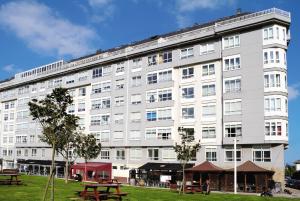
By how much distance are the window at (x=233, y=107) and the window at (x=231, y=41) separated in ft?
25.6

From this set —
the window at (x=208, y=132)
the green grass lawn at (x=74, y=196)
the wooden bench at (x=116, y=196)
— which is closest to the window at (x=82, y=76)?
the window at (x=208, y=132)

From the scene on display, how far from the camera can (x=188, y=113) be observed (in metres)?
60.8

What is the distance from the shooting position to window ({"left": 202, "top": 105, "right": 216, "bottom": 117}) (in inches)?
2276

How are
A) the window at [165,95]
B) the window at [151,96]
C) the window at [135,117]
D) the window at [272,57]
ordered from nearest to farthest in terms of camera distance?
the window at [272,57] → the window at [165,95] → the window at [151,96] → the window at [135,117]

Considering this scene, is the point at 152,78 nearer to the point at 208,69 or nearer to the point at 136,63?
the point at 136,63

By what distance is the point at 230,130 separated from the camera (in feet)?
181

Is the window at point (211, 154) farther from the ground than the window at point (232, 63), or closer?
closer

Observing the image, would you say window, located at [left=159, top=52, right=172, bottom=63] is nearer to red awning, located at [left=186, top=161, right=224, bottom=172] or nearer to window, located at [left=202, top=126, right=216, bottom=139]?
window, located at [left=202, top=126, right=216, bottom=139]

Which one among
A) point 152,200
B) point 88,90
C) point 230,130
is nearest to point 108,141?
point 88,90

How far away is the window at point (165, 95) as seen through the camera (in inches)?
2496

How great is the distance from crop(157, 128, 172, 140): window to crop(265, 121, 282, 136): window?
52.5 ft

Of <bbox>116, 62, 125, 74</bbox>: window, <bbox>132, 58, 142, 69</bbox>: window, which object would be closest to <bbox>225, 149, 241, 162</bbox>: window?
<bbox>132, 58, 142, 69</bbox>: window

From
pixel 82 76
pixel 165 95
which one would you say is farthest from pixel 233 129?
pixel 82 76

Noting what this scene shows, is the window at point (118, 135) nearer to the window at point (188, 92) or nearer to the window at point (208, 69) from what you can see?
the window at point (188, 92)
